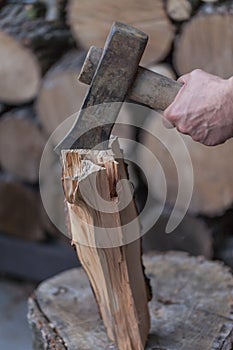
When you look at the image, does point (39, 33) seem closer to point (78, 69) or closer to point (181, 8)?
point (78, 69)

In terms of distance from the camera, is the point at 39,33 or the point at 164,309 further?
the point at 39,33

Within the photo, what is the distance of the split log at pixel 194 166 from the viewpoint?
6.28 feet

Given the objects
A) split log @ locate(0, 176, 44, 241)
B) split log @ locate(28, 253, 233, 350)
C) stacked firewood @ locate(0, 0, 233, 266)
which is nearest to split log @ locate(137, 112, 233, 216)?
stacked firewood @ locate(0, 0, 233, 266)

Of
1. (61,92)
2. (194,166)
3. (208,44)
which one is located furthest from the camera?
(61,92)

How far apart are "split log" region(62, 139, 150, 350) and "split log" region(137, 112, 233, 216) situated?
0.63 meters

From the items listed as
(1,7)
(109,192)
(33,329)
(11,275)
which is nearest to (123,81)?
(109,192)

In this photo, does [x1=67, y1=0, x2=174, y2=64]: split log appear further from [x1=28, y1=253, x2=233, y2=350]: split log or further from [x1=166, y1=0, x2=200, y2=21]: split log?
[x1=28, y1=253, x2=233, y2=350]: split log

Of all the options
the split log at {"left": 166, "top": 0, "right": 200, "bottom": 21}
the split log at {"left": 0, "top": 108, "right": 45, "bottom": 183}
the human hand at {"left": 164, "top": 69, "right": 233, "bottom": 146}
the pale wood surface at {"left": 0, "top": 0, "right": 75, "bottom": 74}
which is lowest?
the split log at {"left": 0, "top": 108, "right": 45, "bottom": 183}

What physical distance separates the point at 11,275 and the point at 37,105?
0.77m

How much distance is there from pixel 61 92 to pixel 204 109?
0.94 metres

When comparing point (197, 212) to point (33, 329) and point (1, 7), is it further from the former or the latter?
point (1, 7)

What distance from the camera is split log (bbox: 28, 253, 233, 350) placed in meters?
1.39

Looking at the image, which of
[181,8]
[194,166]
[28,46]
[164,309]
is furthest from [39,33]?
[164,309]

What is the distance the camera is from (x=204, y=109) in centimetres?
119
